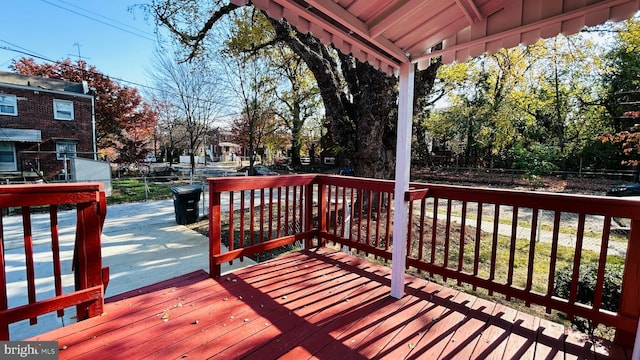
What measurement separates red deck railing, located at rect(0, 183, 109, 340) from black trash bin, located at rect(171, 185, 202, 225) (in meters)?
4.36

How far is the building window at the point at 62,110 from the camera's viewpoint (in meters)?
13.6

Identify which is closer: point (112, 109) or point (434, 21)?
point (434, 21)

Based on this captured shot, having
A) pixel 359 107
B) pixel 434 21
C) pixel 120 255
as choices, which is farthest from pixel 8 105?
pixel 434 21

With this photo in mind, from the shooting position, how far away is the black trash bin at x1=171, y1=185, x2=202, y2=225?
616cm

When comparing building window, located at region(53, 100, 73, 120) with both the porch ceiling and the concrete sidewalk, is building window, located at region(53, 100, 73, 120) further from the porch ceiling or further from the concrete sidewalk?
the porch ceiling

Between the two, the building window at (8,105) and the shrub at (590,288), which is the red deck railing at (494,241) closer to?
the shrub at (590,288)

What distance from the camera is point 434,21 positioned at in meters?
1.86

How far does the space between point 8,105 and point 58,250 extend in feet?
55.7

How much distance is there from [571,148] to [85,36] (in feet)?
83.3

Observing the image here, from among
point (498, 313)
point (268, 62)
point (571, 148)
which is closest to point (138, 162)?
point (268, 62)

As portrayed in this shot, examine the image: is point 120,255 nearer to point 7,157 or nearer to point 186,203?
point 186,203

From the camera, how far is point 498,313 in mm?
2160

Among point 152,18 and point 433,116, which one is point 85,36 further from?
point 433,116

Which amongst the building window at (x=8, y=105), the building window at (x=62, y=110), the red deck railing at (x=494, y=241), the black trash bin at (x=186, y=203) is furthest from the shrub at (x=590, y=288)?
the building window at (x=8, y=105)
